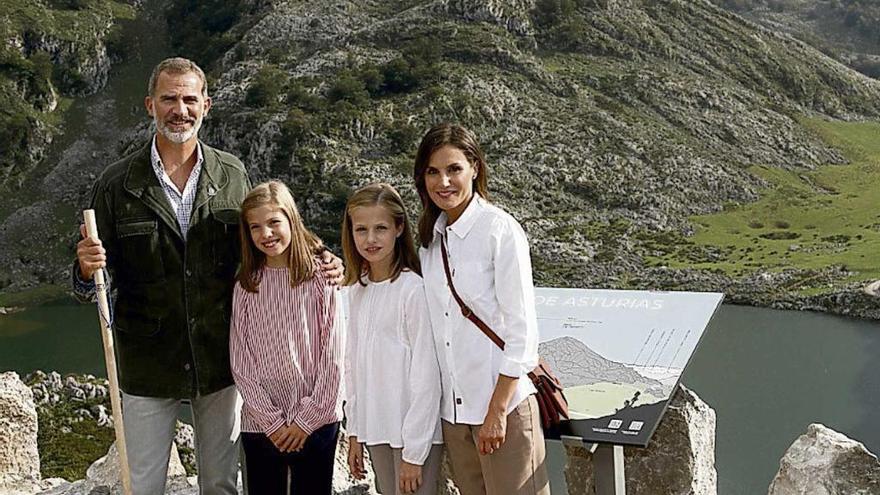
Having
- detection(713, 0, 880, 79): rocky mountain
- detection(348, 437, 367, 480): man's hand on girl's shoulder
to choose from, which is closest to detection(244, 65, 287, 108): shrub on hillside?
detection(348, 437, 367, 480): man's hand on girl's shoulder

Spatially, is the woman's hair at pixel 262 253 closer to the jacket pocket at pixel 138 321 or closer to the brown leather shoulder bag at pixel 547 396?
the jacket pocket at pixel 138 321

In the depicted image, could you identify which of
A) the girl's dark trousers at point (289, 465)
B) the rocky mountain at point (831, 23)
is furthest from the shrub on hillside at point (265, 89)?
the rocky mountain at point (831, 23)

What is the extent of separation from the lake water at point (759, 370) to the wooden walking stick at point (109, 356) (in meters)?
17.2

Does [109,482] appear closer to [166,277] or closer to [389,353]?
[166,277]

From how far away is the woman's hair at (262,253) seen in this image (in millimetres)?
5074

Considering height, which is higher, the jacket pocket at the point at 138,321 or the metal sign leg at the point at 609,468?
the jacket pocket at the point at 138,321

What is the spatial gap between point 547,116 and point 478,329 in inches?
2860

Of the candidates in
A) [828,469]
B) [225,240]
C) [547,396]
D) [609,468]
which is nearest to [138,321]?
[225,240]

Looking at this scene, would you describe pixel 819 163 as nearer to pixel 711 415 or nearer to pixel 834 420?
pixel 834 420

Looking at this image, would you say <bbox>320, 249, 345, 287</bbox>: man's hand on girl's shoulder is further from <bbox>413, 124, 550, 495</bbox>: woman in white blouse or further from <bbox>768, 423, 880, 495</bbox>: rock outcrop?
<bbox>768, 423, 880, 495</bbox>: rock outcrop

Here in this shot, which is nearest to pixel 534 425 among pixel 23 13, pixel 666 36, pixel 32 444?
pixel 32 444

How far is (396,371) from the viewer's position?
15.8 feet

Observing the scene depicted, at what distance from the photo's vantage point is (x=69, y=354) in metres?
51.7

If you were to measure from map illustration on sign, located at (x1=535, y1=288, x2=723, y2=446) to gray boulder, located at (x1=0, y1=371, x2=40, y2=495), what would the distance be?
20.0 feet
